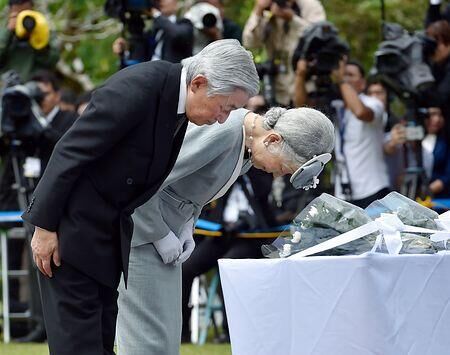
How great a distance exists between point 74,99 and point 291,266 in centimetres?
709

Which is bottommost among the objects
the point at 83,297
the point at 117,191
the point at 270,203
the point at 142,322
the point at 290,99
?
the point at 270,203

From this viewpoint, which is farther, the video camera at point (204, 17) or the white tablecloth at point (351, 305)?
the video camera at point (204, 17)

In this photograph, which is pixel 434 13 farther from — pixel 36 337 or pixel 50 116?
pixel 36 337

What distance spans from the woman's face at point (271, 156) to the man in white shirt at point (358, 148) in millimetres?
4221

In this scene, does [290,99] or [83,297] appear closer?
[83,297]

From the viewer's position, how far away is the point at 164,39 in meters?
8.81

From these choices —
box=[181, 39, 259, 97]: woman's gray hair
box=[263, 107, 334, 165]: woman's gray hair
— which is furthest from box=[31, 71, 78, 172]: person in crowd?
box=[181, 39, 259, 97]: woman's gray hair

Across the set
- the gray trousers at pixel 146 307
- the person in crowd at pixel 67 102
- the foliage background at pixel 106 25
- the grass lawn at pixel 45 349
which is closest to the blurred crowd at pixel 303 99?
the grass lawn at pixel 45 349

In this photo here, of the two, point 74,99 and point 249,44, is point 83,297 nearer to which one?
point 249,44

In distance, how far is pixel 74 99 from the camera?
36.3ft

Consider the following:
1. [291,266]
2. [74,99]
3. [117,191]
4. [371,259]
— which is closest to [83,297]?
[117,191]

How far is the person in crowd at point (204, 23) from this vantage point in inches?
344

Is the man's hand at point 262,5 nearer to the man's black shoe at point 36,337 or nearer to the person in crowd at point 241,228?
Result: the person in crowd at point 241,228

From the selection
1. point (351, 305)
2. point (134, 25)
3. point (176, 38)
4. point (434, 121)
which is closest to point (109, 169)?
point (351, 305)
